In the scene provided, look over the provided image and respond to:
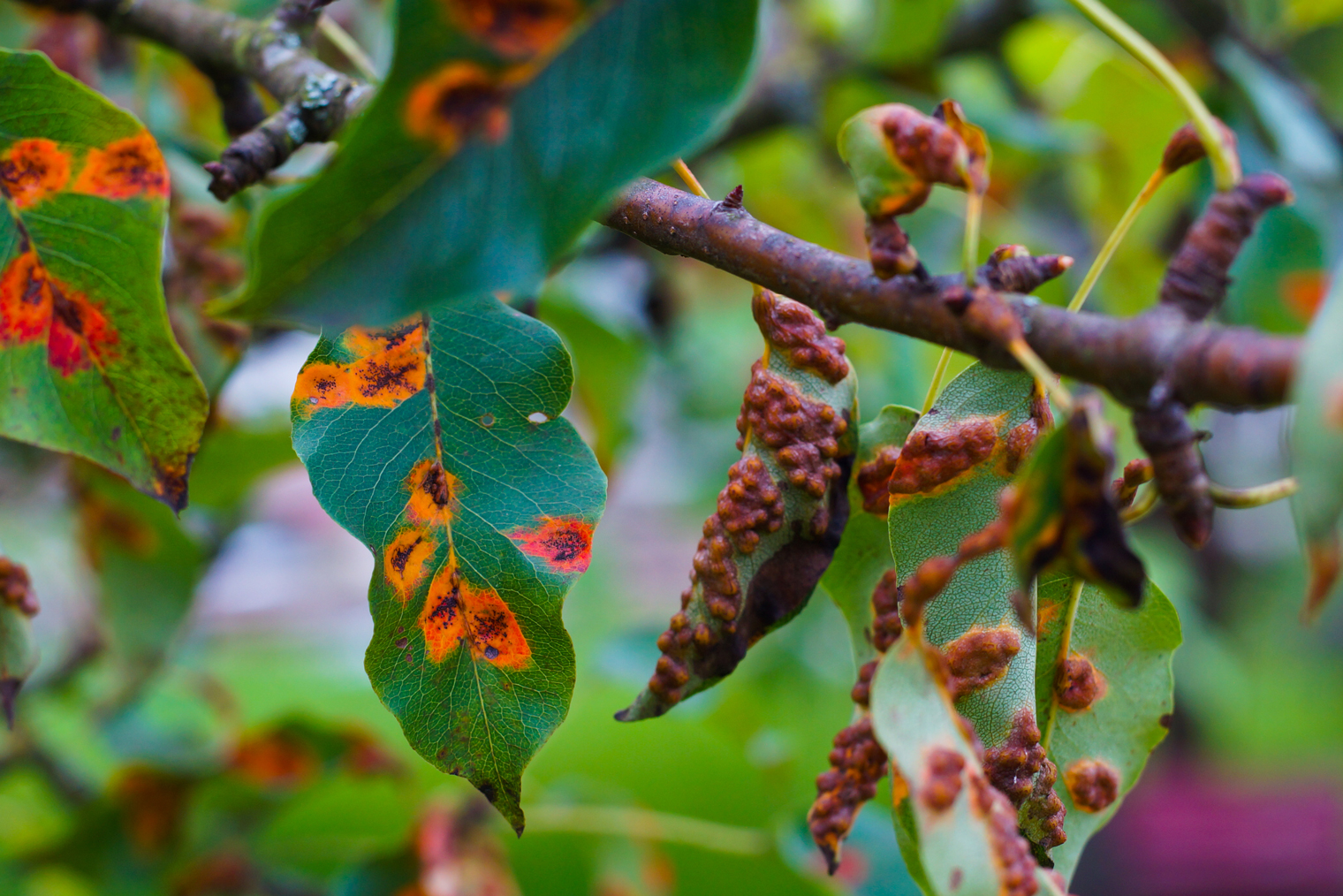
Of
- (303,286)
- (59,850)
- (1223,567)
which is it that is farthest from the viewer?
(1223,567)

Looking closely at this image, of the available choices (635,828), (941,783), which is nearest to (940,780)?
(941,783)

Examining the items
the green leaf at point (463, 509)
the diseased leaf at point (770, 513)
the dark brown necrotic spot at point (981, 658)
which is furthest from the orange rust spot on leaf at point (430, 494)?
the dark brown necrotic spot at point (981, 658)

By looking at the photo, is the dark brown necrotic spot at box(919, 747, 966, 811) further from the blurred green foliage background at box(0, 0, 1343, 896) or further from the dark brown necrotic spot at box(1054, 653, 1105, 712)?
the blurred green foliage background at box(0, 0, 1343, 896)

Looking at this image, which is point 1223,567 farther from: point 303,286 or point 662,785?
point 303,286

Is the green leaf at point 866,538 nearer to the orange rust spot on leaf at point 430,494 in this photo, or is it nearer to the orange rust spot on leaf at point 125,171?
the orange rust spot on leaf at point 430,494

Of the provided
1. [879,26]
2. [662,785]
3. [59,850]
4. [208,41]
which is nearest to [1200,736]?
[662,785]

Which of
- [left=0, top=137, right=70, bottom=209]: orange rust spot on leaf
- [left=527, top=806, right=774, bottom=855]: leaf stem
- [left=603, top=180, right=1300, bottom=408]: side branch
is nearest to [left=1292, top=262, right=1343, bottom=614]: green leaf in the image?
[left=603, top=180, right=1300, bottom=408]: side branch

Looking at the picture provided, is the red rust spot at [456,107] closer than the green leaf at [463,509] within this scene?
Yes
